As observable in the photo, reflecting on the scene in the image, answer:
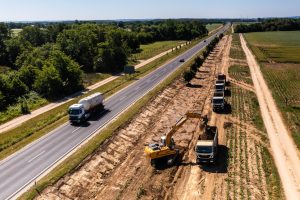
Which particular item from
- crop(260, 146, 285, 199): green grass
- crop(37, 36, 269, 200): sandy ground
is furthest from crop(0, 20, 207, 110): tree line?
crop(260, 146, 285, 199): green grass

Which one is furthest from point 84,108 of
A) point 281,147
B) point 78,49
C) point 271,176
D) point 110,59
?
point 78,49

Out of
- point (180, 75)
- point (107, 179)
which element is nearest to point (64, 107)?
point (107, 179)

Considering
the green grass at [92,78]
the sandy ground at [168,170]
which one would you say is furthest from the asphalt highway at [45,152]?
the green grass at [92,78]

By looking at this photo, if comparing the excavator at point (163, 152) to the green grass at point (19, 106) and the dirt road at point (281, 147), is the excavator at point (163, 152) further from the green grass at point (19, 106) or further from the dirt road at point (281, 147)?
the green grass at point (19, 106)

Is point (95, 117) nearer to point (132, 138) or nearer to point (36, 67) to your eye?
point (132, 138)

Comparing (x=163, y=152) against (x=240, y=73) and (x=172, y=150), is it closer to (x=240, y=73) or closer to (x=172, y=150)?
(x=172, y=150)

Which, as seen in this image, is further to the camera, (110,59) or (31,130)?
(110,59)
